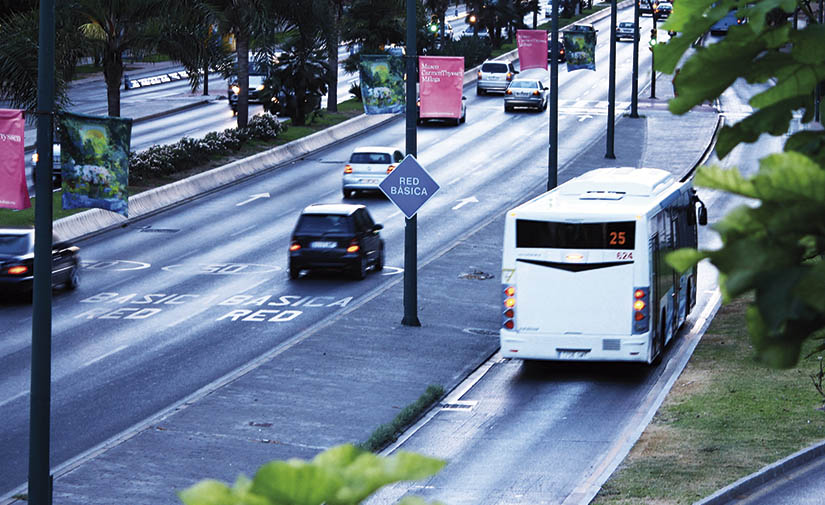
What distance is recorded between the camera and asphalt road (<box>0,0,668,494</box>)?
21.7m

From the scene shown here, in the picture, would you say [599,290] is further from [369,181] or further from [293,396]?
[369,181]

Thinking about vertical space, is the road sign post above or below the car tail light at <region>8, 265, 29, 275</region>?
above

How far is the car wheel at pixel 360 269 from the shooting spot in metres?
32.4

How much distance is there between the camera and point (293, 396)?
21.4 metres

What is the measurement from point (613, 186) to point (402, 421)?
7.33 m

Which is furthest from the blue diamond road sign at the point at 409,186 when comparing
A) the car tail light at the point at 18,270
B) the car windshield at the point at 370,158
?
the car windshield at the point at 370,158

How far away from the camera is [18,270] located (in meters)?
29.1

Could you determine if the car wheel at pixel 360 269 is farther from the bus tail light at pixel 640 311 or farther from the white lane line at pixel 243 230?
the bus tail light at pixel 640 311

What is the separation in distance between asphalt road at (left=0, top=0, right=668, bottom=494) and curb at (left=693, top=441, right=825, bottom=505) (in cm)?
887

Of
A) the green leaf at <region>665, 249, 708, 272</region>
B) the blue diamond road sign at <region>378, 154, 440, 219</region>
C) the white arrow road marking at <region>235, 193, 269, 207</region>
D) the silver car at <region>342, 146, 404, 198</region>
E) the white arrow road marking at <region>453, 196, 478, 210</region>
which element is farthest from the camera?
the white arrow road marking at <region>235, 193, 269, 207</region>

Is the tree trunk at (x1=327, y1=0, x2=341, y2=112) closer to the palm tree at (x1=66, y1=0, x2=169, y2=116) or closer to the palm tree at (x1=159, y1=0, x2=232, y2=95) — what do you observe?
the palm tree at (x1=159, y1=0, x2=232, y2=95)

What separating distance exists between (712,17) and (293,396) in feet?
60.2

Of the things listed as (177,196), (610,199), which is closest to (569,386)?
(610,199)

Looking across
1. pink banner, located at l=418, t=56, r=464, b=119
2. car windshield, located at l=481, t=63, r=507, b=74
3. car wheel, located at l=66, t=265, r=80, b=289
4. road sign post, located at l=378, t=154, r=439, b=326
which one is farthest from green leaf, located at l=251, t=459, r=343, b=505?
car windshield, located at l=481, t=63, r=507, b=74
